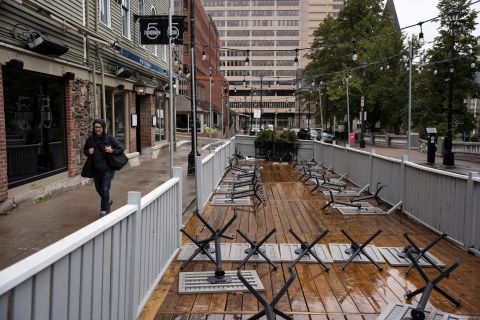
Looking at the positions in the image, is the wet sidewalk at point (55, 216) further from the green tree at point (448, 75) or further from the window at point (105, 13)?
the green tree at point (448, 75)

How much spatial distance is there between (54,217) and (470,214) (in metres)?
6.77

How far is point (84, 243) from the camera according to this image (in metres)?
3.02

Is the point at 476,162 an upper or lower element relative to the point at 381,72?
lower

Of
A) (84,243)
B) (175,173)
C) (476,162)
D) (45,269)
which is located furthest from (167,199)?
(476,162)

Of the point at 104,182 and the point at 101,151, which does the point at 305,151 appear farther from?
the point at 101,151

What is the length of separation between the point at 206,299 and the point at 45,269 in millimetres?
2541

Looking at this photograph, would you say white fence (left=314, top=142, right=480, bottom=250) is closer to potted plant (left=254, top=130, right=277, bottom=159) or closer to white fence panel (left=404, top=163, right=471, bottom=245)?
white fence panel (left=404, top=163, right=471, bottom=245)

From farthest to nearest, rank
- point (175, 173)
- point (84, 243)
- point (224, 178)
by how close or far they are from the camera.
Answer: point (224, 178), point (175, 173), point (84, 243)

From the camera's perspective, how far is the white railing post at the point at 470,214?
6.44 metres

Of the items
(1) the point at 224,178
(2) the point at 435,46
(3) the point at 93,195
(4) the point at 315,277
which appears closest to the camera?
(4) the point at 315,277

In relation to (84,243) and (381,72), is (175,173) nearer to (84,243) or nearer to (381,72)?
(84,243)

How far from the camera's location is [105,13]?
15328 mm

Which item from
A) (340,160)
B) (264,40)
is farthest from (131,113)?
(264,40)

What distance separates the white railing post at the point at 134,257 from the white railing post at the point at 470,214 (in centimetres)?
438
